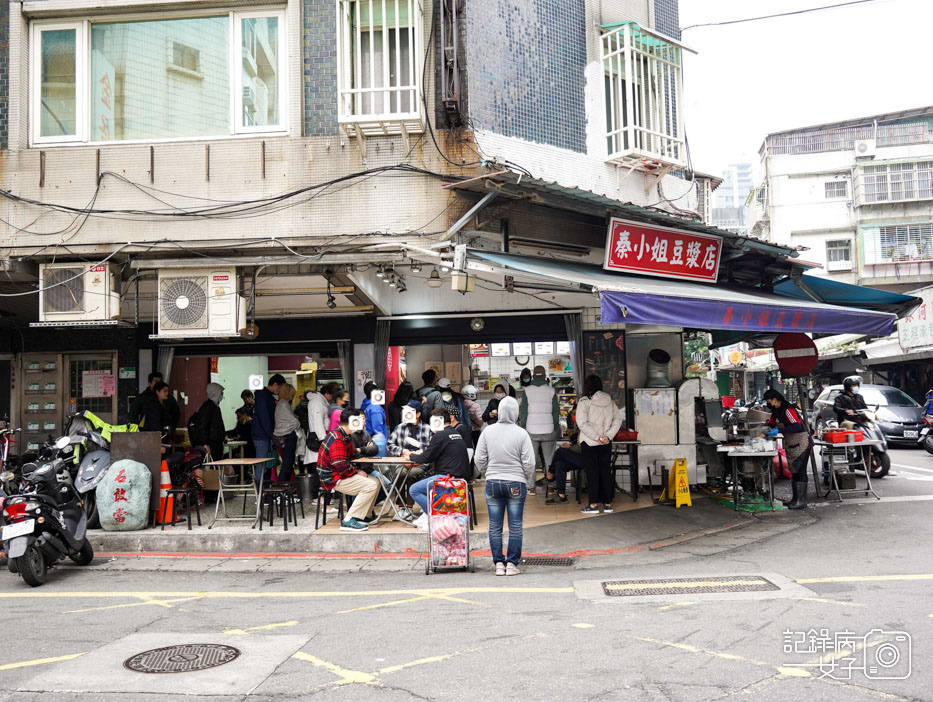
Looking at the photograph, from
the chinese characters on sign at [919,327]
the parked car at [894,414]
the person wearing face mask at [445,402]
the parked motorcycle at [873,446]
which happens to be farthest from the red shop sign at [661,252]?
the chinese characters on sign at [919,327]

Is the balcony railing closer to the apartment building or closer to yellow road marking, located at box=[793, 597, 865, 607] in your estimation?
the apartment building

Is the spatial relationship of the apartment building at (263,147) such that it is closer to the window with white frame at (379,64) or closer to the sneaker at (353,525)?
the window with white frame at (379,64)

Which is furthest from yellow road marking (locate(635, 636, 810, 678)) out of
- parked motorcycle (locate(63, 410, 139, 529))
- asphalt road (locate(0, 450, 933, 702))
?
parked motorcycle (locate(63, 410, 139, 529))

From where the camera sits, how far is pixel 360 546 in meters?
9.73

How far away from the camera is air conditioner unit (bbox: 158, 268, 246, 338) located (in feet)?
33.5

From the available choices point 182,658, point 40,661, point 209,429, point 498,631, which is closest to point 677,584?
point 498,631

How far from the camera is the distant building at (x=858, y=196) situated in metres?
36.0

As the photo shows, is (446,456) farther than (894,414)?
No

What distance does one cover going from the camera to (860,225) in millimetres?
36812

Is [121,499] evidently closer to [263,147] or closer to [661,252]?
[263,147]

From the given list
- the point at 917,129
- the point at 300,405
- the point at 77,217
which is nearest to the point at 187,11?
the point at 77,217

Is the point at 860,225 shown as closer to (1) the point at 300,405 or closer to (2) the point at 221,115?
(1) the point at 300,405

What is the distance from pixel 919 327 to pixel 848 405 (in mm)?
11920

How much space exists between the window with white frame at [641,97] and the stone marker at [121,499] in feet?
26.4
